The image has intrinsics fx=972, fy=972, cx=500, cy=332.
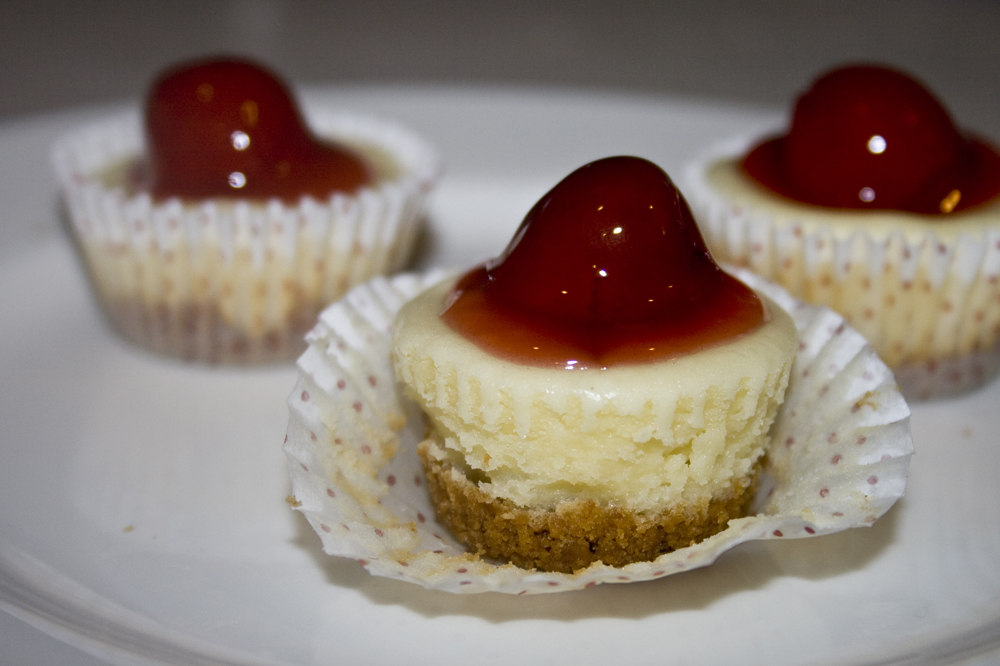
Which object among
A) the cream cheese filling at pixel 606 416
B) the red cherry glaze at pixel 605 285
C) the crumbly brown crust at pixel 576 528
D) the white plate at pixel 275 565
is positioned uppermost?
the red cherry glaze at pixel 605 285

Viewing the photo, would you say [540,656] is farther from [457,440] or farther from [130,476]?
[130,476]

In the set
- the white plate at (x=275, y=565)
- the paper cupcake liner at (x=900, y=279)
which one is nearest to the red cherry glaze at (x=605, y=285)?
the white plate at (x=275, y=565)

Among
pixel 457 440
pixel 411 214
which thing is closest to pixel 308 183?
pixel 411 214

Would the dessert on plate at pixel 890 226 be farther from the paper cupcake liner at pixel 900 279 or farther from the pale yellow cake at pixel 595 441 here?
the pale yellow cake at pixel 595 441

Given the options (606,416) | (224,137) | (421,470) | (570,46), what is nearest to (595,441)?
(606,416)

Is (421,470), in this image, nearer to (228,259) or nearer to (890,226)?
(228,259)

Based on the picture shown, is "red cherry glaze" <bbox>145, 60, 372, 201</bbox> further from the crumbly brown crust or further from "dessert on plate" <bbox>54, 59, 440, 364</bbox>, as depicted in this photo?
the crumbly brown crust
